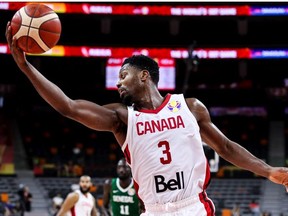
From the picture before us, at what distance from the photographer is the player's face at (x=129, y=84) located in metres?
4.23

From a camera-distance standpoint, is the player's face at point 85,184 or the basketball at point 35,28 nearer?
the basketball at point 35,28

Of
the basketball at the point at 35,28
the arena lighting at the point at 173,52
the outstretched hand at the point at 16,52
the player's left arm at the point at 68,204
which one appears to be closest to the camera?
the outstretched hand at the point at 16,52

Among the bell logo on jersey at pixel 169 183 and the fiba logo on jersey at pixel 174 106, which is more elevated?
the fiba logo on jersey at pixel 174 106

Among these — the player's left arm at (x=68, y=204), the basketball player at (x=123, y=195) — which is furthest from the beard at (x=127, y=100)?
the player's left arm at (x=68, y=204)

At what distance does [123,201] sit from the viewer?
9.54m

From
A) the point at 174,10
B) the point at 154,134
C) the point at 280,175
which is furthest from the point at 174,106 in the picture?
the point at 174,10

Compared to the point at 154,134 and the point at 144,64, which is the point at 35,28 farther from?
the point at 154,134

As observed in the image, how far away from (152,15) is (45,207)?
751 centimetres

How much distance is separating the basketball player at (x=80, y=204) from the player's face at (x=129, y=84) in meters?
6.45

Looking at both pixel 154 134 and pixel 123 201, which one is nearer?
pixel 154 134

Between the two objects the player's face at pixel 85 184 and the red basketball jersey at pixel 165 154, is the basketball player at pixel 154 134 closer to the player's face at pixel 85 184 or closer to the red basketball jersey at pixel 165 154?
the red basketball jersey at pixel 165 154

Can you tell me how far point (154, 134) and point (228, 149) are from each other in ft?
2.06

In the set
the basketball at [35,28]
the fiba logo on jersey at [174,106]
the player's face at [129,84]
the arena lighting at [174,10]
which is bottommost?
the fiba logo on jersey at [174,106]

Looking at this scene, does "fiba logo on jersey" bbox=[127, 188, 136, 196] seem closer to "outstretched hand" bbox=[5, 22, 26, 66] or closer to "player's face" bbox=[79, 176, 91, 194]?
"player's face" bbox=[79, 176, 91, 194]
